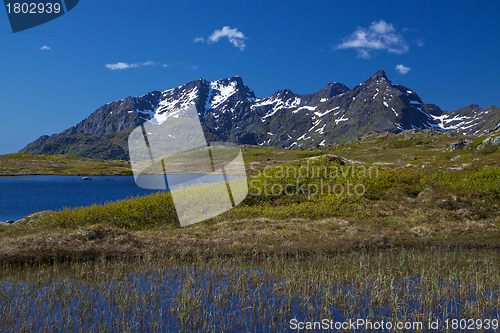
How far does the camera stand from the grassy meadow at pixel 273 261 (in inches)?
390

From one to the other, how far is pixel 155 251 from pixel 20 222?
17786 mm

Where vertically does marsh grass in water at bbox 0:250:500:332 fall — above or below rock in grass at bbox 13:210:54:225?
below

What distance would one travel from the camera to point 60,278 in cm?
1336

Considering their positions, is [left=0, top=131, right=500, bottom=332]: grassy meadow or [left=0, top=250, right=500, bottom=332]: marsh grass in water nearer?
[left=0, top=250, right=500, bottom=332]: marsh grass in water

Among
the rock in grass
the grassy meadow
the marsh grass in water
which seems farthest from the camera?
the rock in grass

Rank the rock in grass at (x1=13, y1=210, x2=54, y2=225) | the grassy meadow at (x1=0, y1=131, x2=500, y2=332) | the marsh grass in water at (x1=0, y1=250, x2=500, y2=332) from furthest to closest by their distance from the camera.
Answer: the rock in grass at (x1=13, y1=210, x2=54, y2=225)
the grassy meadow at (x1=0, y1=131, x2=500, y2=332)
the marsh grass in water at (x1=0, y1=250, x2=500, y2=332)

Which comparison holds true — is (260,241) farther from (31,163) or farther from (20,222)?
(31,163)

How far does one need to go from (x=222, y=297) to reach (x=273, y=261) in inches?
228

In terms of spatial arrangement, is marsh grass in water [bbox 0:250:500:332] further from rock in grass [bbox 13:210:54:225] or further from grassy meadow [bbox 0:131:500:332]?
rock in grass [bbox 13:210:54:225]

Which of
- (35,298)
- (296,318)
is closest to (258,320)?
(296,318)

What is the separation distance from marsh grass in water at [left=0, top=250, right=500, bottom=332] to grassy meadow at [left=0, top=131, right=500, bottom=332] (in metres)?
0.07

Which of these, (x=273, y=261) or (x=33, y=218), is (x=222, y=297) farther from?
(x=33, y=218)

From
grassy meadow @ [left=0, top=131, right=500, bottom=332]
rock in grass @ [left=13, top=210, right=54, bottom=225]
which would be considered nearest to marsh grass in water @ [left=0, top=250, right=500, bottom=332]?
grassy meadow @ [left=0, top=131, right=500, bottom=332]

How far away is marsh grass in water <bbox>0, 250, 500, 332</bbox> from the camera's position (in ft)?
31.0
